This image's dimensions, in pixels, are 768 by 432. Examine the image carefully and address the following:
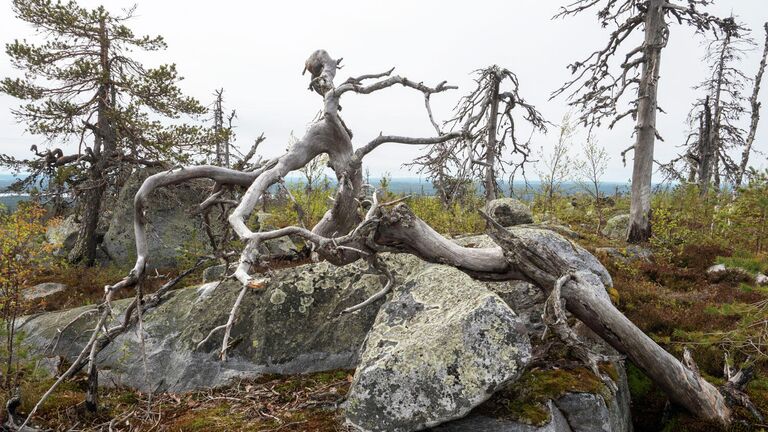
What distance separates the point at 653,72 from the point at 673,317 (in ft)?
33.8

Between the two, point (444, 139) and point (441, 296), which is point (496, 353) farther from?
point (444, 139)

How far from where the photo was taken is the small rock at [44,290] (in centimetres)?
1171

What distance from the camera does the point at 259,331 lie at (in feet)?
20.4

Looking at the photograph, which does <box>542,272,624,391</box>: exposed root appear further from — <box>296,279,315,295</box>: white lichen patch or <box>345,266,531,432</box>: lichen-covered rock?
<box>296,279,315,295</box>: white lichen patch

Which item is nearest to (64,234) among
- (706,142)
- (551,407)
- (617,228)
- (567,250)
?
(567,250)

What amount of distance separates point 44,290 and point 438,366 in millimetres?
13310

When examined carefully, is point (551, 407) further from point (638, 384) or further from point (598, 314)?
point (638, 384)

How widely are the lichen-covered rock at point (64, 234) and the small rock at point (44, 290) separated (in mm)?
3450

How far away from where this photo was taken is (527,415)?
4.12 metres

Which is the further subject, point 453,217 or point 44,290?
point 453,217

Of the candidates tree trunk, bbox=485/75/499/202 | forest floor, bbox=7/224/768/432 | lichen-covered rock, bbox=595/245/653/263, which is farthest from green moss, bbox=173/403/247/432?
lichen-covered rock, bbox=595/245/653/263

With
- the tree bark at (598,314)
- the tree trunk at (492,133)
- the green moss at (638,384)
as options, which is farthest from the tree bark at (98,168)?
the green moss at (638,384)

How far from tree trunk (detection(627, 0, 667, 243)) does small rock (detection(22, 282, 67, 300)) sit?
19164 millimetres

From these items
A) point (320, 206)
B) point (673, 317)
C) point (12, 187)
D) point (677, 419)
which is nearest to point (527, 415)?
point (677, 419)
